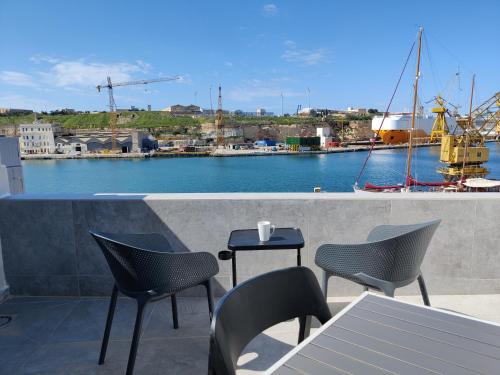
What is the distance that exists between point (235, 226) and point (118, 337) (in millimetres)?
1008

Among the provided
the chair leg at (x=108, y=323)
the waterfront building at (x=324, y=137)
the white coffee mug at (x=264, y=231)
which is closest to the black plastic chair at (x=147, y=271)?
the chair leg at (x=108, y=323)

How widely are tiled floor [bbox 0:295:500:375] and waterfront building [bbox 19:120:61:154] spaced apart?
69.4 metres

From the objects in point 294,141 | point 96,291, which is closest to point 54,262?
point 96,291

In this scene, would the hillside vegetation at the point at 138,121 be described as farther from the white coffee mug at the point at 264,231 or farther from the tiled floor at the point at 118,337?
the white coffee mug at the point at 264,231

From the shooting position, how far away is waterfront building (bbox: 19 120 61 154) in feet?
204

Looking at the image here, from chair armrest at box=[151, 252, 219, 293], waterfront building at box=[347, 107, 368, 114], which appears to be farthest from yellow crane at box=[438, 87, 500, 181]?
waterfront building at box=[347, 107, 368, 114]

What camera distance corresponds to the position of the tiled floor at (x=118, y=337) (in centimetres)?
179

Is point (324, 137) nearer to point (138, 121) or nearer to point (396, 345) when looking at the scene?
point (138, 121)

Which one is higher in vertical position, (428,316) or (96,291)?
(428,316)

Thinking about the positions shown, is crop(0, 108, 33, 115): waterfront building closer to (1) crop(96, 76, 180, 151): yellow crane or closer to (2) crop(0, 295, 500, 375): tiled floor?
(1) crop(96, 76, 180, 151): yellow crane

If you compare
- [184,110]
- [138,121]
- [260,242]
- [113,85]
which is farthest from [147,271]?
[184,110]

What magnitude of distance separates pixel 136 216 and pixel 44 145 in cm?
7158

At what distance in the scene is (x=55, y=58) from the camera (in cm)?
8625

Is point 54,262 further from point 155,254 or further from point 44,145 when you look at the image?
point 44,145
